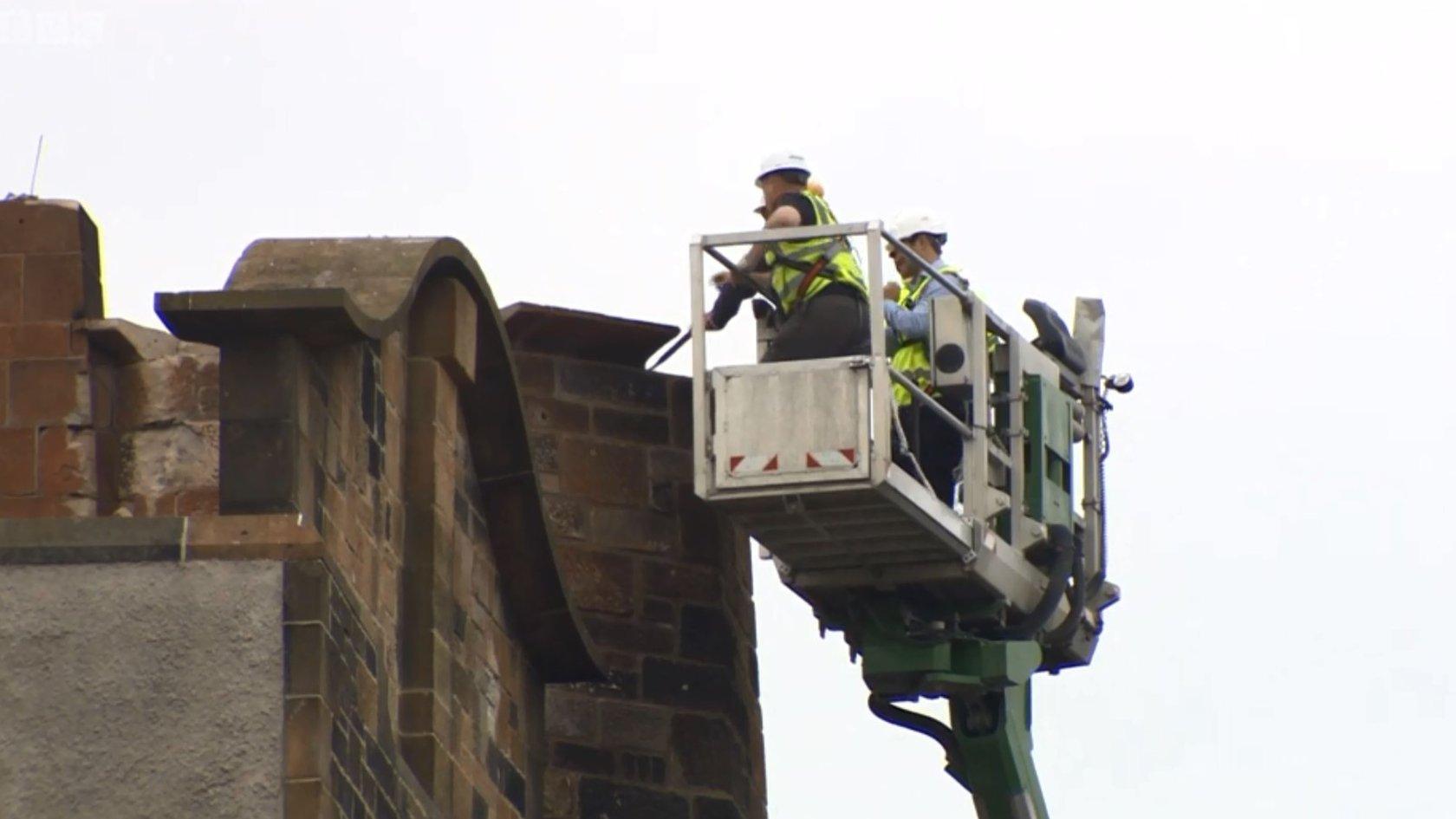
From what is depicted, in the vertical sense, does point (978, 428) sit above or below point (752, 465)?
above

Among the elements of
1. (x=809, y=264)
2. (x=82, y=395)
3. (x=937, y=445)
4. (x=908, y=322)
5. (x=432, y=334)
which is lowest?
(x=937, y=445)

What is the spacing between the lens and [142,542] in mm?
17000

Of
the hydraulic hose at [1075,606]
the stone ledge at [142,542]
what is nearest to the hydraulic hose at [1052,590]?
the hydraulic hose at [1075,606]

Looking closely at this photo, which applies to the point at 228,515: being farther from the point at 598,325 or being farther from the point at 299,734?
the point at 598,325

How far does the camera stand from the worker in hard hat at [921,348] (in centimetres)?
2239

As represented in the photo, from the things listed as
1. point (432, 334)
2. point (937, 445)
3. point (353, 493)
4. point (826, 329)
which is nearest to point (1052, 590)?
point (937, 445)

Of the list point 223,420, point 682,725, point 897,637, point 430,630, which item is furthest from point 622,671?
point 223,420

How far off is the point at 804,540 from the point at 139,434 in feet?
14.6

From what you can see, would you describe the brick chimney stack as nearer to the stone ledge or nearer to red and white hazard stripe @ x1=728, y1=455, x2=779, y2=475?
the stone ledge

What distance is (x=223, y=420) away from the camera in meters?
17.4

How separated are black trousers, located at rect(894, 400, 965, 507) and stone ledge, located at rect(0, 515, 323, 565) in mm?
5732

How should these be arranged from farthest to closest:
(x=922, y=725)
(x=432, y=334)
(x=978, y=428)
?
(x=922, y=725) < (x=978, y=428) < (x=432, y=334)

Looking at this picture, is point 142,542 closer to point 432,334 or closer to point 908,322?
point 432,334

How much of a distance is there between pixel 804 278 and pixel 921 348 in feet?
2.67
